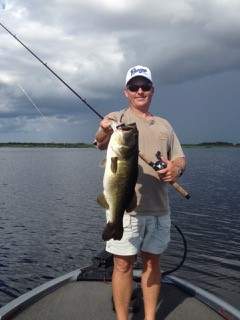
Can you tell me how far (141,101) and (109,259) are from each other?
12.1ft

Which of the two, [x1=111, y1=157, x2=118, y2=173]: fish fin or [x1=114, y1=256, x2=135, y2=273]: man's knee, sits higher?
[x1=111, y1=157, x2=118, y2=173]: fish fin

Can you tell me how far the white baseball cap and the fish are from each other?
1107 millimetres

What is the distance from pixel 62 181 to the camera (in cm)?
5141

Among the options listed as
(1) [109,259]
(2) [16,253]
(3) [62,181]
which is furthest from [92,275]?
(3) [62,181]

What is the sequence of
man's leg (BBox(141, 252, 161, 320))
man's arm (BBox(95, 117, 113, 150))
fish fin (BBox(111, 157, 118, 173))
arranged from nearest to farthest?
fish fin (BBox(111, 157, 118, 173)), man's arm (BBox(95, 117, 113, 150)), man's leg (BBox(141, 252, 161, 320))

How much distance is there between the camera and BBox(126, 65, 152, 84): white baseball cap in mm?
6414

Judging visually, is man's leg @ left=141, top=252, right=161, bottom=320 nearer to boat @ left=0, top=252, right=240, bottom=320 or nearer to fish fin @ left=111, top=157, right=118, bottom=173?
boat @ left=0, top=252, right=240, bottom=320

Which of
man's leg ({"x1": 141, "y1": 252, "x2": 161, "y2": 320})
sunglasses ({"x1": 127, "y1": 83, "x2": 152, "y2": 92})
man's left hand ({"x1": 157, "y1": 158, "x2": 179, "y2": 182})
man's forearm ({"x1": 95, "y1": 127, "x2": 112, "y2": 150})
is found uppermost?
sunglasses ({"x1": 127, "y1": 83, "x2": 152, "y2": 92})

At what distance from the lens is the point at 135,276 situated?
8.70m

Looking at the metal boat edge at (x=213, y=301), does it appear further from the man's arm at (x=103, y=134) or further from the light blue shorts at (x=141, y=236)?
the man's arm at (x=103, y=134)

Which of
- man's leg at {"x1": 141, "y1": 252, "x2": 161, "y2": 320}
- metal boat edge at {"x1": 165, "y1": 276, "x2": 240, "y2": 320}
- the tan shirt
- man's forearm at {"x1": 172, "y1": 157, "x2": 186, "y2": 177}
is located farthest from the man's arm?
metal boat edge at {"x1": 165, "y1": 276, "x2": 240, "y2": 320}

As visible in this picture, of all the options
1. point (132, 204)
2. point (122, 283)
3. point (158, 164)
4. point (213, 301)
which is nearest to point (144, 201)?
point (132, 204)

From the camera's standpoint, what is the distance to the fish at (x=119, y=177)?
18.3ft

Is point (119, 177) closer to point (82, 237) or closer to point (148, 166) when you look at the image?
point (148, 166)
